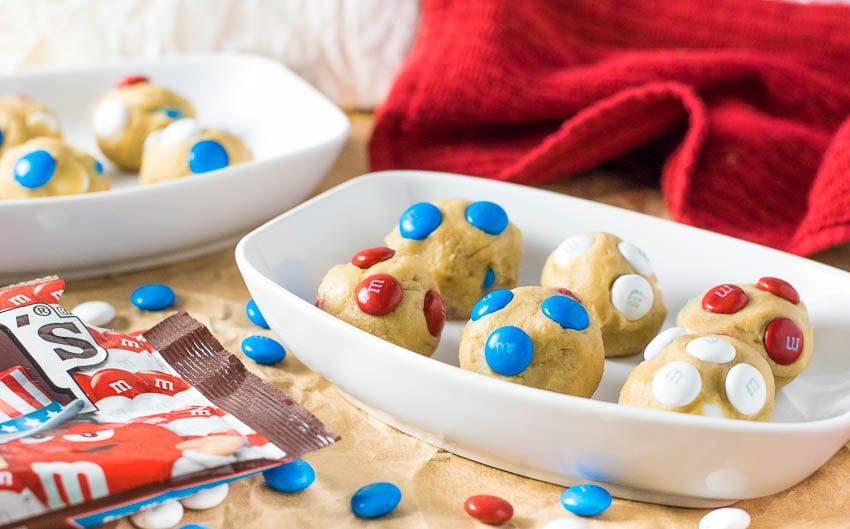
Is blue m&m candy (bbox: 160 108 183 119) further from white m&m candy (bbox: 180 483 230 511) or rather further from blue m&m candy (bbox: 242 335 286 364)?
white m&m candy (bbox: 180 483 230 511)

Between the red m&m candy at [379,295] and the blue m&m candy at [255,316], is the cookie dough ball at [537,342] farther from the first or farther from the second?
the blue m&m candy at [255,316]

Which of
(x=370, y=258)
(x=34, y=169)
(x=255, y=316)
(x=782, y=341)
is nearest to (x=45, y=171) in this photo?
(x=34, y=169)

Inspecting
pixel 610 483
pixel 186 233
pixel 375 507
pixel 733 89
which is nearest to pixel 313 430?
pixel 375 507

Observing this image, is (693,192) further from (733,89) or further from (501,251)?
(501,251)

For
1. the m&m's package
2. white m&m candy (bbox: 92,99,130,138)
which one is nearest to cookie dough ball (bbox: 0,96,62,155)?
white m&m candy (bbox: 92,99,130,138)

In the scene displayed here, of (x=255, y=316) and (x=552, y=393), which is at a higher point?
(x=552, y=393)

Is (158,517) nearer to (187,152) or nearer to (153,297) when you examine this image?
(153,297)

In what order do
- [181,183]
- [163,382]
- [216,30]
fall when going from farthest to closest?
[216,30], [181,183], [163,382]
